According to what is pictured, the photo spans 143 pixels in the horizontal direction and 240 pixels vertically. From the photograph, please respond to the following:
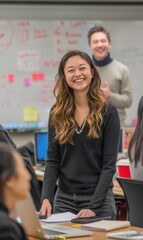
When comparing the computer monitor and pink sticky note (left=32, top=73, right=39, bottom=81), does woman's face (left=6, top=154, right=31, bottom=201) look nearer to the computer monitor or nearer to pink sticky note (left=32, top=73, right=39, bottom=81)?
the computer monitor

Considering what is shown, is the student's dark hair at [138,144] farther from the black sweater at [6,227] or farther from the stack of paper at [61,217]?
the black sweater at [6,227]

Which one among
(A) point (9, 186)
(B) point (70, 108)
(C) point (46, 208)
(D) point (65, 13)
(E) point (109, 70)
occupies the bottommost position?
(C) point (46, 208)

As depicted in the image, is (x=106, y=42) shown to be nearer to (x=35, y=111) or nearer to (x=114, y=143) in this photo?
(x=35, y=111)

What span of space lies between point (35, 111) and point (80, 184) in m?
3.71

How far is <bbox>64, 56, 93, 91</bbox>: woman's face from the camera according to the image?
3.53 m

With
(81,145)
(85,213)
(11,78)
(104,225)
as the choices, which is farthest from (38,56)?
(104,225)

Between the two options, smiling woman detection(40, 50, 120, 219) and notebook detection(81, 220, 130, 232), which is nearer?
notebook detection(81, 220, 130, 232)

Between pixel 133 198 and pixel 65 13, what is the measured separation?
4.17 meters

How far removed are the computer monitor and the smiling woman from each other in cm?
217

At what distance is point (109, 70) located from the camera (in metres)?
6.03

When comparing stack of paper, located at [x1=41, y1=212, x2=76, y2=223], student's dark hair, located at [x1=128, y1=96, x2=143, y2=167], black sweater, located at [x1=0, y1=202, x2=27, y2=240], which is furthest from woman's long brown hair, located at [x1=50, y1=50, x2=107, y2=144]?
black sweater, located at [x1=0, y1=202, x2=27, y2=240]

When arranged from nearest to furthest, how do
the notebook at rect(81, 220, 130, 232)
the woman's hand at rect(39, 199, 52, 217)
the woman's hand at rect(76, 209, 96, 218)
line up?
the notebook at rect(81, 220, 130, 232)
the woman's hand at rect(76, 209, 96, 218)
the woman's hand at rect(39, 199, 52, 217)

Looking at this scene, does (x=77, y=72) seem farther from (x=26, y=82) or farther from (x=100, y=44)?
(x=26, y=82)

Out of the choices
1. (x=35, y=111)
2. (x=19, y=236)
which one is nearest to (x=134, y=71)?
(x=35, y=111)
